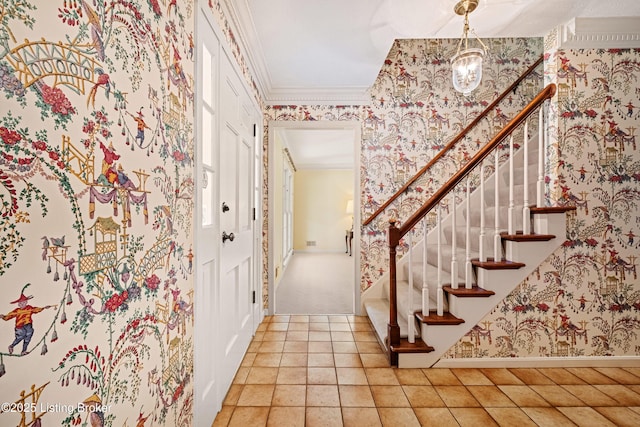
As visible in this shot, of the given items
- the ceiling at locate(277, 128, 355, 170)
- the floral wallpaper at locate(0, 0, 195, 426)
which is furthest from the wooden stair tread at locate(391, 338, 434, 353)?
the ceiling at locate(277, 128, 355, 170)

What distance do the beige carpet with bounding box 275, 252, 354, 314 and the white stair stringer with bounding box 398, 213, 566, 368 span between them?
1.23 metres

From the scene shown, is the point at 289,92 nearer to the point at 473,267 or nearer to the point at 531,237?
the point at 473,267

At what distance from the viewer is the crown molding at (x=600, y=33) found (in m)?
1.96

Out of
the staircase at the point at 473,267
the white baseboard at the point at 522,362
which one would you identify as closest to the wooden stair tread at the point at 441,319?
the staircase at the point at 473,267

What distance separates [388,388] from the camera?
181 centimetres

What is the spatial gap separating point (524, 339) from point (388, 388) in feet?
3.40

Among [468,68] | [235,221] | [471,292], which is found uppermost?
[468,68]

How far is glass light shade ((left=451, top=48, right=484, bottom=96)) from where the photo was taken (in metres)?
1.89

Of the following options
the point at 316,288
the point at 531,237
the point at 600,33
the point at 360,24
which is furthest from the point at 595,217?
the point at 316,288

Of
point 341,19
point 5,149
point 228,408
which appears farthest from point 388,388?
point 341,19

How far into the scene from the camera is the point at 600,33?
1.98 metres

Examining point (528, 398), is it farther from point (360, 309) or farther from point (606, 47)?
point (606, 47)

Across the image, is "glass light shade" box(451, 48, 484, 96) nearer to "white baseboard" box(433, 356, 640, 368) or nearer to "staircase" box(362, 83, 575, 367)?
"staircase" box(362, 83, 575, 367)

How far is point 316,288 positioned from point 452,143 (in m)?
2.54
